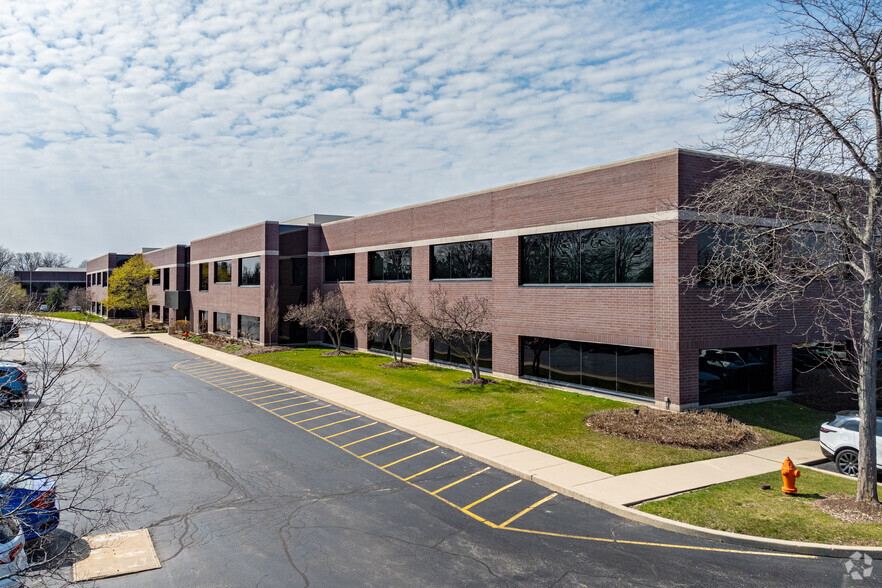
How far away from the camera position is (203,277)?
5344 cm

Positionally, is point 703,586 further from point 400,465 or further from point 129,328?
point 129,328

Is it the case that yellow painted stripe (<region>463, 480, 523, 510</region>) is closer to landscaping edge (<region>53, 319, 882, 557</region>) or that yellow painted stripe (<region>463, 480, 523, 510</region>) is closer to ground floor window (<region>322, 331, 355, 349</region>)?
landscaping edge (<region>53, 319, 882, 557</region>)

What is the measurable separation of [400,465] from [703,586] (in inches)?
301

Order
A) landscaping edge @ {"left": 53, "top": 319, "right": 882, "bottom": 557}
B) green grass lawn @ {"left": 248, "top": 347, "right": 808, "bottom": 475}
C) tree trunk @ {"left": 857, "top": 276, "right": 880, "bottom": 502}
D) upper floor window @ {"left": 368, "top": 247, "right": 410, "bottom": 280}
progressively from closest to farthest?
landscaping edge @ {"left": 53, "top": 319, "right": 882, "bottom": 557}
tree trunk @ {"left": 857, "top": 276, "right": 880, "bottom": 502}
green grass lawn @ {"left": 248, "top": 347, "right": 808, "bottom": 475}
upper floor window @ {"left": 368, "top": 247, "right": 410, "bottom": 280}

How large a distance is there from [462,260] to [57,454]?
2082cm

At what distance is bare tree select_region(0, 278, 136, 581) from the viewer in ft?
18.1

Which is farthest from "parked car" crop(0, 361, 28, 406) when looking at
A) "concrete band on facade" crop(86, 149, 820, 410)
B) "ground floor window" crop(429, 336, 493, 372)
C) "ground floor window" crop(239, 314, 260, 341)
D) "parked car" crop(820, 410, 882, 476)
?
"ground floor window" crop(239, 314, 260, 341)

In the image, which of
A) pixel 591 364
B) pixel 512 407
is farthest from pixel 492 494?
pixel 591 364

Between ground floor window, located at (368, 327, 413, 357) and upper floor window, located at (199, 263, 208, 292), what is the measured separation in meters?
24.4

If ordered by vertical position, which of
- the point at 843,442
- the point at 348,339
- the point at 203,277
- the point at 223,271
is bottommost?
the point at 843,442

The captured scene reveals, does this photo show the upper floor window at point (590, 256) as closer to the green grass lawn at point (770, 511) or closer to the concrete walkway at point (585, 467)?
the concrete walkway at point (585, 467)

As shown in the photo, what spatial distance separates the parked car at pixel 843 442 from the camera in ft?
44.2

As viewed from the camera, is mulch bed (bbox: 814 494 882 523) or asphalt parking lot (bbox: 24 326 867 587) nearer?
asphalt parking lot (bbox: 24 326 867 587)

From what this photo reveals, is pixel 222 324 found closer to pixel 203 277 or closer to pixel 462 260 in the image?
pixel 203 277
